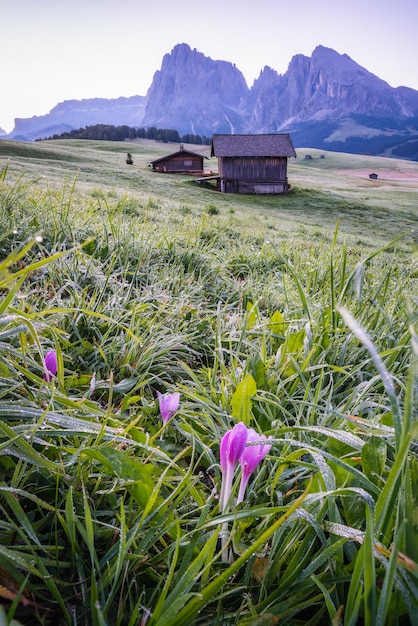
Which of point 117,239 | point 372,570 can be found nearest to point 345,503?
point 372,570

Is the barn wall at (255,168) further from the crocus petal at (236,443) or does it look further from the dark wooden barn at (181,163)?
the crocus petal at (236,443)

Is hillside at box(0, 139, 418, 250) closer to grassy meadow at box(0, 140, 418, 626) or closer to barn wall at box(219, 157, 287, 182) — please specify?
barn wall at box(219, 157, 287, 182)

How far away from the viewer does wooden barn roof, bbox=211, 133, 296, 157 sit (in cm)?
4081

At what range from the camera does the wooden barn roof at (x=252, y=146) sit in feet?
134

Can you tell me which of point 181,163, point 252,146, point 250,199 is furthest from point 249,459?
point 181,163

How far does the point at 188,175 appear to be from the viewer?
163ft

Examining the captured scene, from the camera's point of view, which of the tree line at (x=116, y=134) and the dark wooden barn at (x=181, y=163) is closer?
the dark wooden barn at (x=181, y=163)

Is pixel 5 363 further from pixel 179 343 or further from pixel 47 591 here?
pixel 179 343

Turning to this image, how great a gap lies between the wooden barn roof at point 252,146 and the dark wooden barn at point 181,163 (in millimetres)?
8545

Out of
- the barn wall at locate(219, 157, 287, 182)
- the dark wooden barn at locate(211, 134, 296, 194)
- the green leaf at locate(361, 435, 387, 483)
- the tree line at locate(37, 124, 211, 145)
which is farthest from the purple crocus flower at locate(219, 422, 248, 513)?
the tree line at locate(37, 124, 211, 145)

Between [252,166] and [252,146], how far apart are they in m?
2.62

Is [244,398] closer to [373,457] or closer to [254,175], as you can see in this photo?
[373,457]

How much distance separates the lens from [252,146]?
42031mm

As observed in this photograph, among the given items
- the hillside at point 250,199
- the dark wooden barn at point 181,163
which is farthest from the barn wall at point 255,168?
the dark wooden barn at point 181,163
